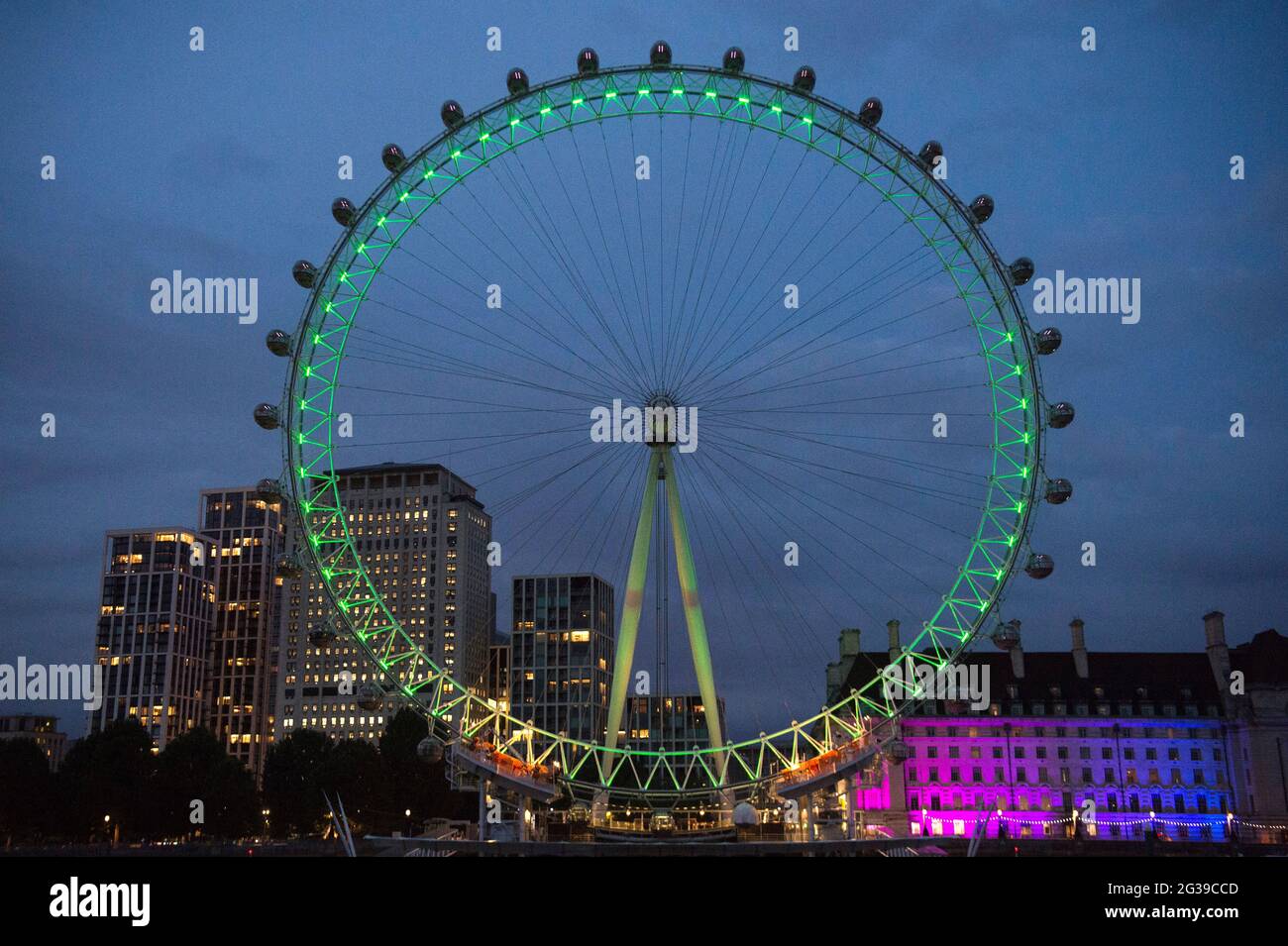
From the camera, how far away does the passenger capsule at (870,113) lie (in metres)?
48.5

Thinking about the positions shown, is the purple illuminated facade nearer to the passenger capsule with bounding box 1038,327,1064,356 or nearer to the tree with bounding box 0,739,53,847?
the passenger capsule with bounding box 1038,327,1064,356

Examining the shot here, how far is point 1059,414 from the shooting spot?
49.3m

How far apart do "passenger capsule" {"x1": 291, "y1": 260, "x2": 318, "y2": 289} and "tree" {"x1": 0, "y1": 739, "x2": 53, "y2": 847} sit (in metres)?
55.6

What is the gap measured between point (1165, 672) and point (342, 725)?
13002 cm

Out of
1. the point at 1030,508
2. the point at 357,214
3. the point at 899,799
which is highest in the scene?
the point at 357,214

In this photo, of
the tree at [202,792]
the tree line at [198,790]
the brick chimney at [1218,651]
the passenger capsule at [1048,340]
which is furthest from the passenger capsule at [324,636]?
the brick chimney at [1218,651]

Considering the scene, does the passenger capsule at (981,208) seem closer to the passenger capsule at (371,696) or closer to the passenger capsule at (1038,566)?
the passenger capsule at (1038,566)

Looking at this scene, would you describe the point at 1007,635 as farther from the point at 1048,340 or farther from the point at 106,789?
the point at 106,789

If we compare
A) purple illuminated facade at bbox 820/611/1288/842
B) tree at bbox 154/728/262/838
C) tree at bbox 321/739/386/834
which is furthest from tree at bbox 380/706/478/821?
purple illuminated facade at bbox 820/611/1288/842

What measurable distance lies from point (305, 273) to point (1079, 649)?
8108 cm
